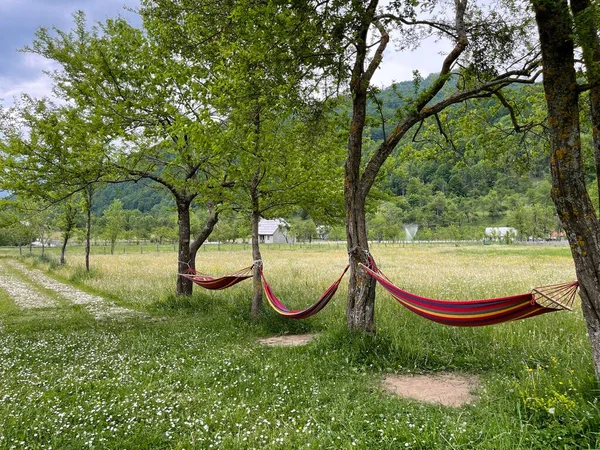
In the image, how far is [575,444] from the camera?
262cm

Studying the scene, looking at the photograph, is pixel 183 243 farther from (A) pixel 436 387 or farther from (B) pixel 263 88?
(A) pixel 436 387

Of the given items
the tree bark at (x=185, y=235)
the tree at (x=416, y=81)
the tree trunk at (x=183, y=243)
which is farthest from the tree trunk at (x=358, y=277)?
the tree trunk at (x=183, y=243)

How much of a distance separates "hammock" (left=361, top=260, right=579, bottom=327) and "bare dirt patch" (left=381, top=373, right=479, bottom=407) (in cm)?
77

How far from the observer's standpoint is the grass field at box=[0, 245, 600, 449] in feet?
10.1

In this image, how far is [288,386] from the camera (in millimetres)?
4293

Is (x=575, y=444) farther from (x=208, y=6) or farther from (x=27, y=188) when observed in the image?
(x=27, y=188)

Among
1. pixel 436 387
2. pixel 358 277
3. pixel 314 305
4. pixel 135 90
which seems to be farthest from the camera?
pixel 135 90

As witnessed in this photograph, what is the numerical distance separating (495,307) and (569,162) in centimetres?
157

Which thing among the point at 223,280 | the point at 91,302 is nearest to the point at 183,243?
the point at 223,280

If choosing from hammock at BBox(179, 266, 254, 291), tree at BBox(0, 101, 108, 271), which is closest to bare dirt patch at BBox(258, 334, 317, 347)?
hammock at BBox(179, 266, 254, 291)

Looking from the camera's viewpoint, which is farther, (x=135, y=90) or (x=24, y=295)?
(x=24, y=295)

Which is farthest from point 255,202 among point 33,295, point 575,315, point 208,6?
point 33,295

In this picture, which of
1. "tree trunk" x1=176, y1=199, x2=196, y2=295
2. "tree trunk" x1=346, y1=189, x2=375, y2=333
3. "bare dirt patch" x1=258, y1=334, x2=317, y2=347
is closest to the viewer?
"tree trunk" x1=346, y1=189, x2=375, y2=333

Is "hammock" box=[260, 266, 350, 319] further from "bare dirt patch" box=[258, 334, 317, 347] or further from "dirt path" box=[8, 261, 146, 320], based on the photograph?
"dirt path" box=[8, 261, 146, 320]
